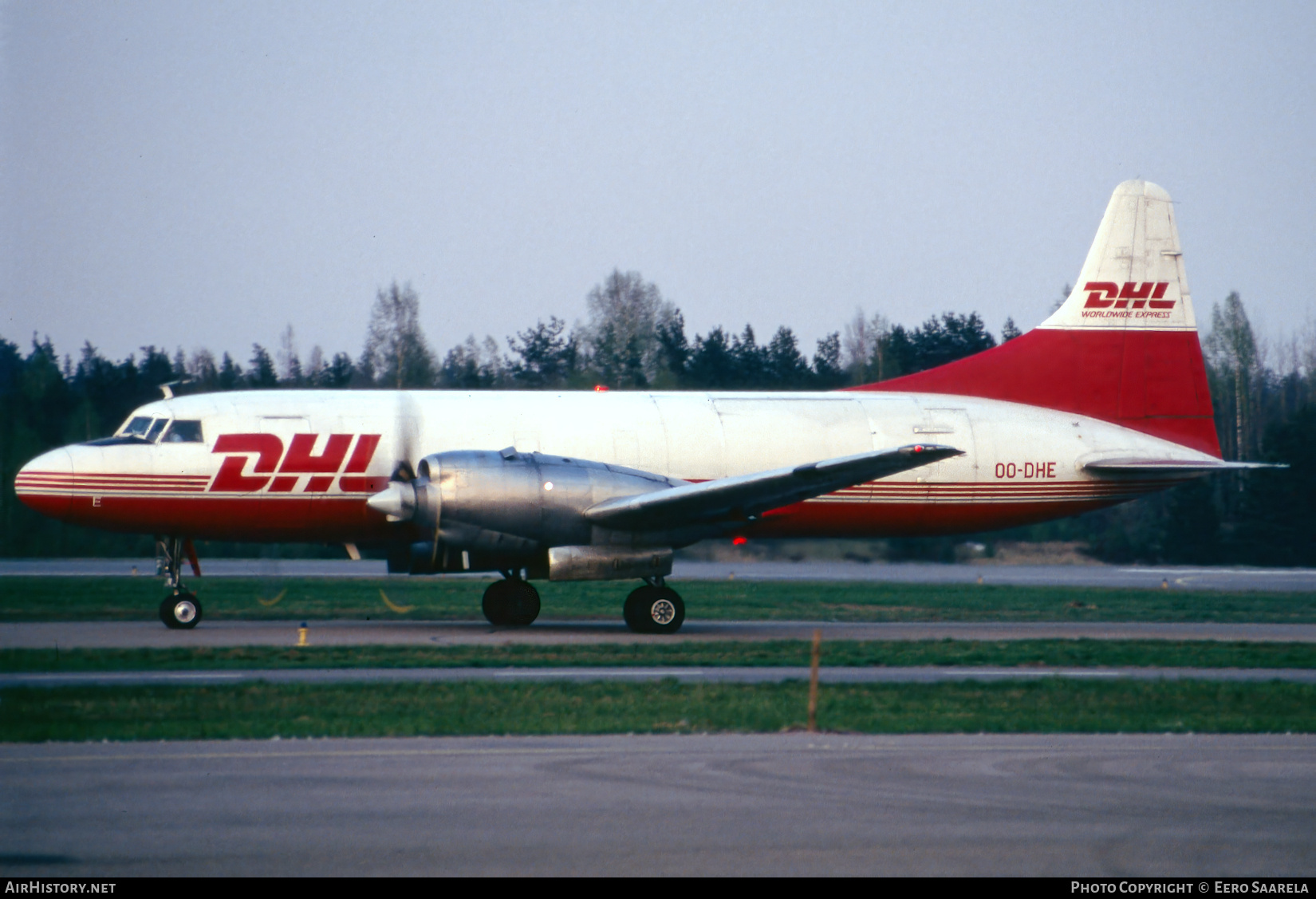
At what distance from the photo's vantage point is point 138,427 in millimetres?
21625

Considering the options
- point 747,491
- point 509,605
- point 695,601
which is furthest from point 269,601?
point 747,491

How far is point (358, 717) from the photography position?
12289 millimetres

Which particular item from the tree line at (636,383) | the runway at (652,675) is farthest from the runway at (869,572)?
the runway at (652,675)

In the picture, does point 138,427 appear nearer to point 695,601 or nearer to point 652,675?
point 652,675

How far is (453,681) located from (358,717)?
9.19ft

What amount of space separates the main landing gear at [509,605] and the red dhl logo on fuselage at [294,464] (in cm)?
285

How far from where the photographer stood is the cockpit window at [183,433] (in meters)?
21.4

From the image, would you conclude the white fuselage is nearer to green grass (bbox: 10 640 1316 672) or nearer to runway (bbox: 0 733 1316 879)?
green grass (bbox: 10 640 1316 672)

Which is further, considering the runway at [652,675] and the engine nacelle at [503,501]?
the engine nacelle at [503,501]

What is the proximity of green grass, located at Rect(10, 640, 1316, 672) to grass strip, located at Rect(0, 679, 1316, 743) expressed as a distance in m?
2.42

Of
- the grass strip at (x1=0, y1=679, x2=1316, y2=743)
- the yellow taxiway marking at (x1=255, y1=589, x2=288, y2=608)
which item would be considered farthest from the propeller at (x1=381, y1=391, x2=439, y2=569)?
the grass strip at (x1=0, y1=679, x2=1316, y2=743)

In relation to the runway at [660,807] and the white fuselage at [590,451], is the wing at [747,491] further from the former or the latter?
the runway at [660,807]

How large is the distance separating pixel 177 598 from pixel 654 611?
7.89m

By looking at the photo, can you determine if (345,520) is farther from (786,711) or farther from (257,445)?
(786,711)
